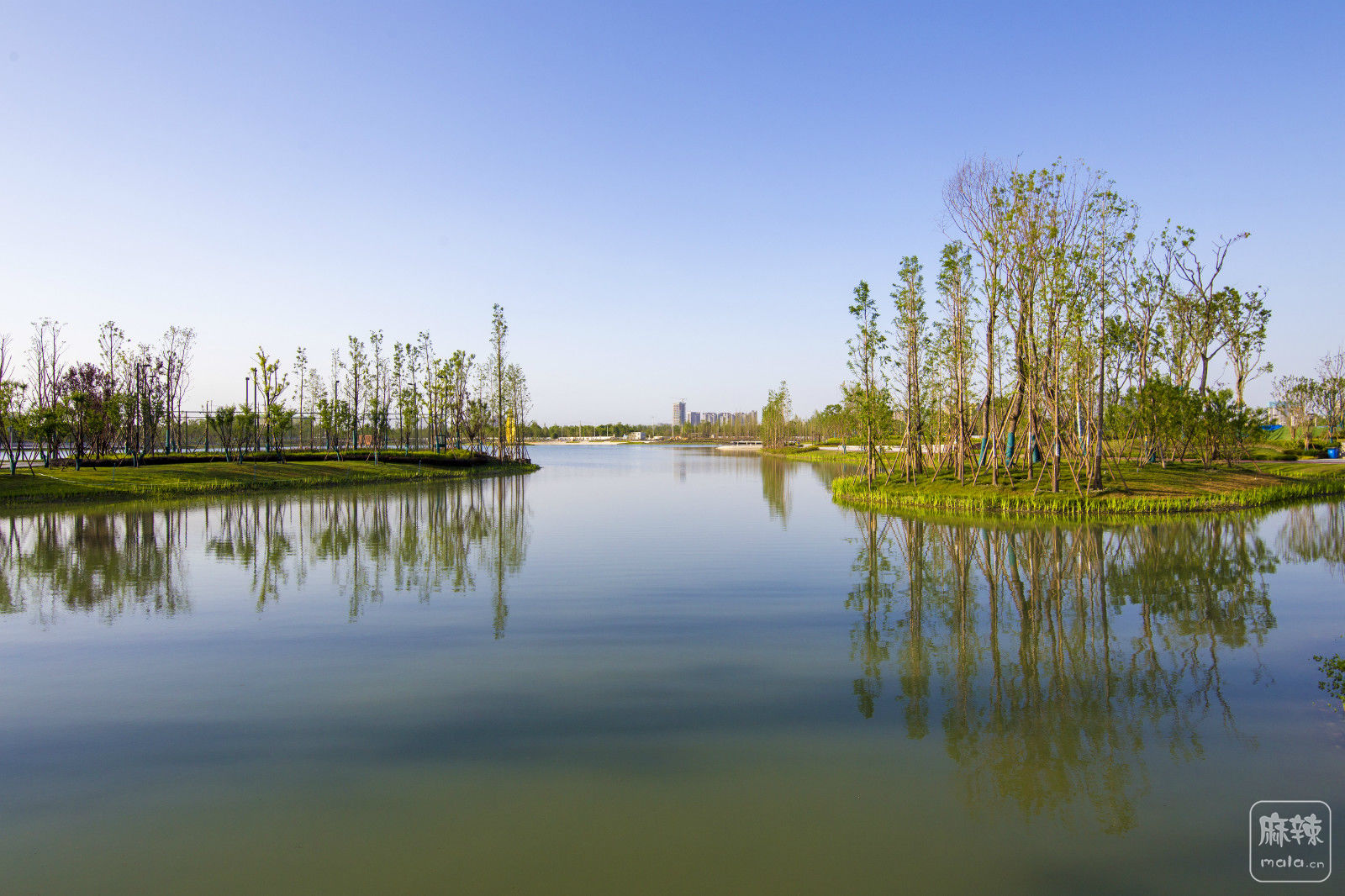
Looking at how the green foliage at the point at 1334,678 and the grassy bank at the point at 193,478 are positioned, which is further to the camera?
the grassy bank at the point at 193,478

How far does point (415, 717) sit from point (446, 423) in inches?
1588

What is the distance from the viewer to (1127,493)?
16500mm

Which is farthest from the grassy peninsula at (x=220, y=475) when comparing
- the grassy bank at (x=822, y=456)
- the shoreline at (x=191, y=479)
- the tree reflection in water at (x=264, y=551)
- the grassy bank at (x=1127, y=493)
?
the grassy bank at (x=822, y=456)

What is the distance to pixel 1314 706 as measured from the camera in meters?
4.93

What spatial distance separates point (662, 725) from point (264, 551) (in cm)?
994

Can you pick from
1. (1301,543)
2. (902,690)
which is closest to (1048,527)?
(1301,543)

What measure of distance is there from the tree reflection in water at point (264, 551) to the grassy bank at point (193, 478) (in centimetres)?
396

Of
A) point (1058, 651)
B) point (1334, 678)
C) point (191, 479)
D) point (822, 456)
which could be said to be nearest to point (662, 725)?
point (1058, 651)

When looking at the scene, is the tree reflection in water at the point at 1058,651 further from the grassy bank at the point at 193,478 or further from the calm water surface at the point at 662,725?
the grassy bank at the point at 193,478

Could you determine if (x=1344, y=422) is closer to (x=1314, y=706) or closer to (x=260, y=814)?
(x=1314, y=706)

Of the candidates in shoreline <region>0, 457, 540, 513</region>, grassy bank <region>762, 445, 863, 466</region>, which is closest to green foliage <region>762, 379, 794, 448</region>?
grassy bank <region>762, 445, 863, 466</region>

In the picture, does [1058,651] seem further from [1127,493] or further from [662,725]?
[1127,493]

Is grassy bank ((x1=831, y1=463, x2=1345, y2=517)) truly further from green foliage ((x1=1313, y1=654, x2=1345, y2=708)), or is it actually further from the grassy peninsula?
the grassy peninsula

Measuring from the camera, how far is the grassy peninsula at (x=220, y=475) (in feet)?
67.5
